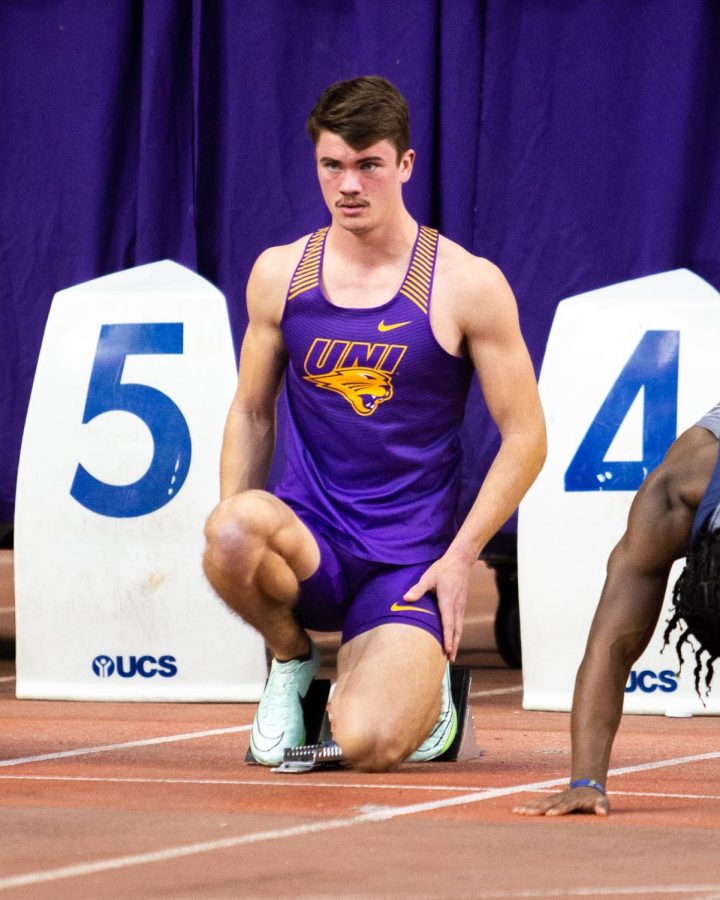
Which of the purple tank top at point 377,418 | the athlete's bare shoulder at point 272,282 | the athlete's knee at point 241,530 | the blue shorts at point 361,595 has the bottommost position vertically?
the blue shorts at point 361,595

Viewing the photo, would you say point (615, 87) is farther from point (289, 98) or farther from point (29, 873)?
point (29, 873)

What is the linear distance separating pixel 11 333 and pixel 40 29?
104 centimetres

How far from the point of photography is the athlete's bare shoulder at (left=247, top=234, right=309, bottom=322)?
482cm

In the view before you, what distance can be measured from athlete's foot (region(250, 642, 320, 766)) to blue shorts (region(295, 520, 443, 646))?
0.12 m

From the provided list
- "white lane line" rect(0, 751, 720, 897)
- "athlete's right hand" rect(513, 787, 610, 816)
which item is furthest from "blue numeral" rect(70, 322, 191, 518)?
"athlete's right hand" rect(513, 787, 610, 816)

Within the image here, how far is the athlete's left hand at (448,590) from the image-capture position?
461 centimetres

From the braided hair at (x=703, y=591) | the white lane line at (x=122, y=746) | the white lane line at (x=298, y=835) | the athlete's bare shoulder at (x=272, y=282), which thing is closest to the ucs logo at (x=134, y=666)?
the white lane line at (x=122, y=746)

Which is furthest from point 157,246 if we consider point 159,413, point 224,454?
point 224,454

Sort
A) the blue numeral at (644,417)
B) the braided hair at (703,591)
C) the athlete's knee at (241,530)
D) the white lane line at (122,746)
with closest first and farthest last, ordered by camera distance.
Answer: the braided hair at (703,591)
the athlete's knee at (241,530)
the white lane line at (122,746)
the blue numeral at (644,417)

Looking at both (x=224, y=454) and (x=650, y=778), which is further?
(x=224, y=454)

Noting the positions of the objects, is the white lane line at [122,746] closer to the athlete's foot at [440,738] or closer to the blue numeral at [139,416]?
the athlete's foot at [440,738]

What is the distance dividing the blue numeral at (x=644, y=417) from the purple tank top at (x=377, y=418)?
3.15ft

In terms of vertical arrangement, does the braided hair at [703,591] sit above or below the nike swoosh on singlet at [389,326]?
below

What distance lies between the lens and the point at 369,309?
15.4 feet
